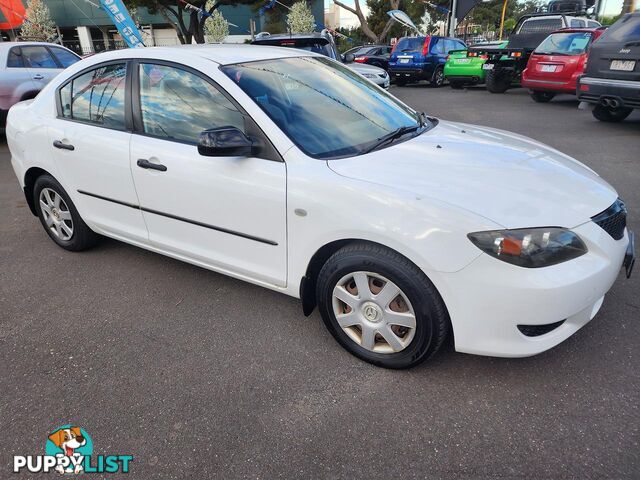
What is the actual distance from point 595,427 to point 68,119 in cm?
384

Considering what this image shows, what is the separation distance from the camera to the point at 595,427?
2066 mm

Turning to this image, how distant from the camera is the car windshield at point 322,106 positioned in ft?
8.55

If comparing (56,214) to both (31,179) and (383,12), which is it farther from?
(383,12)

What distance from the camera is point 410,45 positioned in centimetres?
1647

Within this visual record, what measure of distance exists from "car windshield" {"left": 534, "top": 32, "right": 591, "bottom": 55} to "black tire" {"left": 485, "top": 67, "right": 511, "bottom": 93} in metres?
2.51

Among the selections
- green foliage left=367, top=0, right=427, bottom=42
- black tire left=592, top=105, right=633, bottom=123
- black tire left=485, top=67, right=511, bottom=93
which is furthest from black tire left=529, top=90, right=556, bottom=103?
green foliage left=367, top=0, right=427, bottom=42

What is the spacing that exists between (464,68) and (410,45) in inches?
121

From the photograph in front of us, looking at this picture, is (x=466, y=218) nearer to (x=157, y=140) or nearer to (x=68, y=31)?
(x=157, y=140)

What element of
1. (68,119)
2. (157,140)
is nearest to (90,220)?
(68,119)

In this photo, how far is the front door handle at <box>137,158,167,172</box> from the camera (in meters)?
2.88

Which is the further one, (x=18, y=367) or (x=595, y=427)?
(x=18, y=367)

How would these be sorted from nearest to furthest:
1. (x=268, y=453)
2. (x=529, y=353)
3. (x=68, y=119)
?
(x=268, y=453)
(x=529, y=353)
(x=68, y=119)

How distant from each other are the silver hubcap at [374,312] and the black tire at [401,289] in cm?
3

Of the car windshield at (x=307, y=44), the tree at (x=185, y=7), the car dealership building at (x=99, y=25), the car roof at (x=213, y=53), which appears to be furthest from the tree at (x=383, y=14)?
the car roof at (x=213, y=53)
